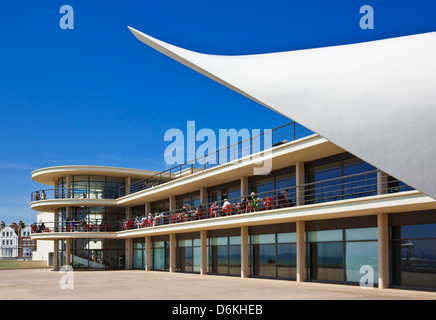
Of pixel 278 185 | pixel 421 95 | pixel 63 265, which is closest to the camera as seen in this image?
pixel 421 95

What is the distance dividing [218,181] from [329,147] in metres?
10.4

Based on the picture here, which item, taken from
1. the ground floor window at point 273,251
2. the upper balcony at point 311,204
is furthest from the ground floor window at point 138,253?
the ground floor window at point 273,251

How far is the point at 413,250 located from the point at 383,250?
1087 mm

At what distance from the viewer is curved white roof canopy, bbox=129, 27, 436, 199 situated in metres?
8.73

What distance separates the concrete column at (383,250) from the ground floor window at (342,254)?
547 millimetres

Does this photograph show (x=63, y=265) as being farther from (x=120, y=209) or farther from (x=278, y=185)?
(x=278, y=185)

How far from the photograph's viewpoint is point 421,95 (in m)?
9.31

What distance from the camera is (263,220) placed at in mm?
23359

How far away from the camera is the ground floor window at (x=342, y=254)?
64.3 ft

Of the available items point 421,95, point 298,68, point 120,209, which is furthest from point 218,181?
point 421,95

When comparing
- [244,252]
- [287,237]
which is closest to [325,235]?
[287,237]

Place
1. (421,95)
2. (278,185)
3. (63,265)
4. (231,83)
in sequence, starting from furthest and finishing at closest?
1. (63,265)
2. (278,185)
3. (231,83)
4. (421,95)

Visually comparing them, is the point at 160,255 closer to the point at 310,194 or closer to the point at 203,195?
the point at 203,195

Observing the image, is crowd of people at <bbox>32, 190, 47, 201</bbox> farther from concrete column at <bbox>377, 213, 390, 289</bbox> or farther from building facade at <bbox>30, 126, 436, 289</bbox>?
concrete column at <bbox>377, 213, 390, 289</bbox>
